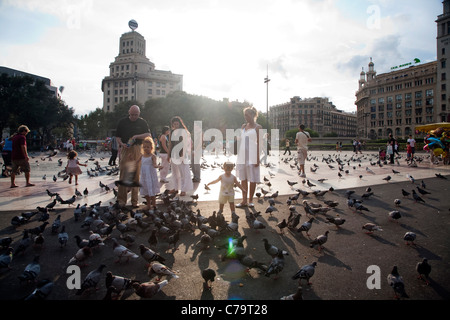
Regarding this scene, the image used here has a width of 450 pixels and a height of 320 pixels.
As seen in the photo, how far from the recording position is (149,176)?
6.11 m

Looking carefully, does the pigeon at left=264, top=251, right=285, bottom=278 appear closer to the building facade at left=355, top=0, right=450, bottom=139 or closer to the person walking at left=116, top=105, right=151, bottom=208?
the person walking at left=116, top=105, right=151, bottom=208

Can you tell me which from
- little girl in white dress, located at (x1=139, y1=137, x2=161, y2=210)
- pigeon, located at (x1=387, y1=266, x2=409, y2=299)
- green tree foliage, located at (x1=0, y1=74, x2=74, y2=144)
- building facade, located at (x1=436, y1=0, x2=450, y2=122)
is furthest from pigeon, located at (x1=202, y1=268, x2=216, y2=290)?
Answer: building facade, located at (x1=436, y1=0, x2=450, y2=122)

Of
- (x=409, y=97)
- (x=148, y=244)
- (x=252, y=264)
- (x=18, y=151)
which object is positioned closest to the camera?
(x=252, y=264)

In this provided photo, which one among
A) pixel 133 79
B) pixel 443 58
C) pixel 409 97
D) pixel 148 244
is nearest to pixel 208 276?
pixel 148 244

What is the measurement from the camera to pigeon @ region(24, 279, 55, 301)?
2.41 metres

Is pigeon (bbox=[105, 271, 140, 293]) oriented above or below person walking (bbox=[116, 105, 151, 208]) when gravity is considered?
below

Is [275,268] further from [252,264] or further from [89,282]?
[89,282]

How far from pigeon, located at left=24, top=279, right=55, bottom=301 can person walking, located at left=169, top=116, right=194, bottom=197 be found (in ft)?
16.4

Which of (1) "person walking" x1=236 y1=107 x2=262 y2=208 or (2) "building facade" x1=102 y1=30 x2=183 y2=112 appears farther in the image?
(2) "building facade" x1=102 y1=30 x2=183 y2=112

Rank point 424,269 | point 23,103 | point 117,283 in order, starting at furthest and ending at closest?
point 23,103, point 424,269, point 117,283

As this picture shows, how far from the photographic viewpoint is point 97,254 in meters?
3.80

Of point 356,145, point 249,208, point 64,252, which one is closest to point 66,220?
point 64,252

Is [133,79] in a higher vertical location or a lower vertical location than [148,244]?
higher
